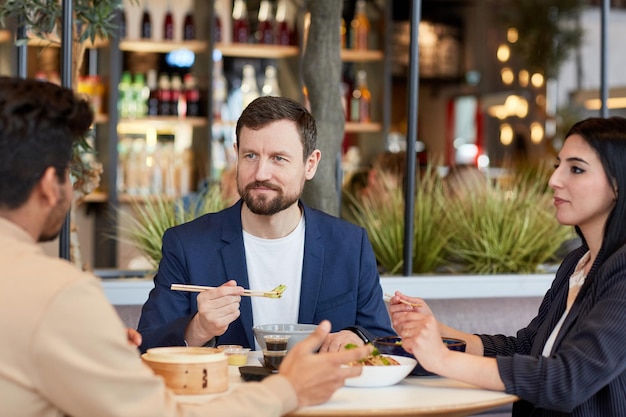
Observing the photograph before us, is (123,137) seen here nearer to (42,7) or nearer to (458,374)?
(42,7)

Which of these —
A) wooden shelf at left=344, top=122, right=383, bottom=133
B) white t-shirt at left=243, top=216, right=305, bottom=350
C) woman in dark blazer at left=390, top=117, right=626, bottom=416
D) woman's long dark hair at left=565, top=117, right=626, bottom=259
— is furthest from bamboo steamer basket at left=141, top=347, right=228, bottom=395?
wooden shelf at left=344, top=122, right=383, bottom=133

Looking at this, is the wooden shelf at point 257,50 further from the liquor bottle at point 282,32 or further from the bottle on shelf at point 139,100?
the bottle on shelf at point 139,100

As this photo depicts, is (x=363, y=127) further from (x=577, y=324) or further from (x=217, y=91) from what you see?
(x=577, y=324)

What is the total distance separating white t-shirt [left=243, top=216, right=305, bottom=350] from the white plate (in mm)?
686

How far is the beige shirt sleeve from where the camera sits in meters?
1.58

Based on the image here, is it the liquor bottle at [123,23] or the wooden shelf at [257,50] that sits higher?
the liquor bottle at [123,23]

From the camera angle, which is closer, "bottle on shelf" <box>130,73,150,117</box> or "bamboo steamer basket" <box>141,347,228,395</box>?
"bamboo steamer basket" <box>141,347,228,395</box>

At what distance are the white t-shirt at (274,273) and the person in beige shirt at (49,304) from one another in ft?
3.37

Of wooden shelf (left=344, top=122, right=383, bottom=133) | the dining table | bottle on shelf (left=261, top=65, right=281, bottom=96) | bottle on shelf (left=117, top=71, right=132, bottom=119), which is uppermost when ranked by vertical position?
bottle on shelf (left=261, top=65, right=281, bottom=96)

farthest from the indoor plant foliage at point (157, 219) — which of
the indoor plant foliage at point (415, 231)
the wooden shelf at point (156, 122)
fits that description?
the wooden shelf at point (156, 122)

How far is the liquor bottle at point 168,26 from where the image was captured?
7.25 metres

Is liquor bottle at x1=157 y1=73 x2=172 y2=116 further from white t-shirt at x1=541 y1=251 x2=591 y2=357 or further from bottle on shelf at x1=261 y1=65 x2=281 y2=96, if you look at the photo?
white t-shirt at x1=541 y1=251 x2=591 y2=357

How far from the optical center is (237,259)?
2.85 m

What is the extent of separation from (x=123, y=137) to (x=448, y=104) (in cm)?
804
